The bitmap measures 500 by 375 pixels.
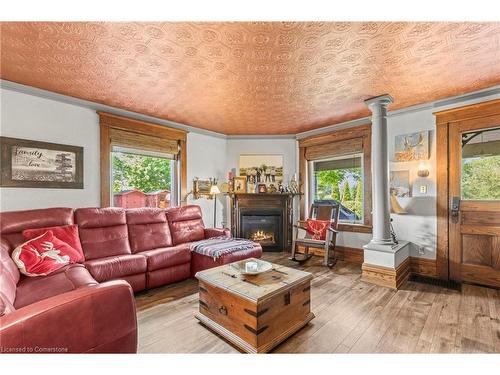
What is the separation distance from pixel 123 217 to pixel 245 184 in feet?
7.79

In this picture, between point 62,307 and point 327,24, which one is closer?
point 62,307

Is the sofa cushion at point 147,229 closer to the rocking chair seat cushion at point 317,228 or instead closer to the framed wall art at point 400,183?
the rocking chair seat cushion at point 317,228

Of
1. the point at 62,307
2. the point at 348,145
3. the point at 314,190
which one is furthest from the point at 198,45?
the point at 314,190

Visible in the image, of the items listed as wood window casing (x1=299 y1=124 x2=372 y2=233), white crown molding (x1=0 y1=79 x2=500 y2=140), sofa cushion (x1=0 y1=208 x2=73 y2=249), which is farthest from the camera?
wood window casing (x1=299 y1=124 x2=372 y2=233)

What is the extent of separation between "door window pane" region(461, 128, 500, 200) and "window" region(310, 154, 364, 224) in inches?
52.8

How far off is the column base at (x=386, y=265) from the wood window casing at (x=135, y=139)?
10.1 feet

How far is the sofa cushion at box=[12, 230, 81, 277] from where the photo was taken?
2070 millimetres

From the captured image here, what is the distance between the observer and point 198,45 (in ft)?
6.37

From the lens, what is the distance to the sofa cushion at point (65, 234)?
234cm

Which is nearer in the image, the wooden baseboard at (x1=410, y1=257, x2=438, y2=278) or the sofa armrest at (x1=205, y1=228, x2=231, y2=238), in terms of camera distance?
the wooden baseboard at (x1=410, y1=257, x2=438, y2=278)

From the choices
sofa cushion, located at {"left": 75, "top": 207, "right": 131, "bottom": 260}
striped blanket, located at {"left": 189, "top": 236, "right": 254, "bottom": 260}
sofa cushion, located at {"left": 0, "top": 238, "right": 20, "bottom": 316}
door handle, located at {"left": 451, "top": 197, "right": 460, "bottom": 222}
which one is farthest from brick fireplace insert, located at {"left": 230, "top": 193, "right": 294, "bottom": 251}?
sofa cushion, located at {"left": 0, "top": 238, "right": 20, "bottom": 316}

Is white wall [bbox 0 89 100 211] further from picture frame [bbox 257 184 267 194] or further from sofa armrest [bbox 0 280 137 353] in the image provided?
picture frame [bbox 257 184 267 194]

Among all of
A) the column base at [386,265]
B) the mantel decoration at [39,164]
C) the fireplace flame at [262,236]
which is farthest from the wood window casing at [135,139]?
the column base at [386,265]

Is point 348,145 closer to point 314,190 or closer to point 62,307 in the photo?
point 314,190
